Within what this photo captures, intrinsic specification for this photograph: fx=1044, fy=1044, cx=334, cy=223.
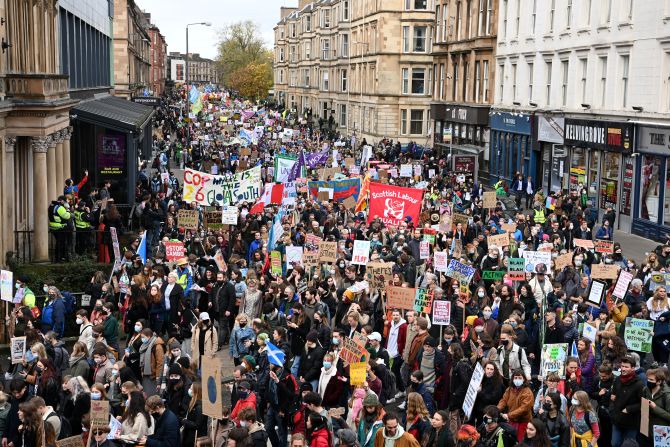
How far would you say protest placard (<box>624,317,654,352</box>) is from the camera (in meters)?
15.2

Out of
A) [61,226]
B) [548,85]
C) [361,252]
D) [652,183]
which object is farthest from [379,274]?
[548,85]

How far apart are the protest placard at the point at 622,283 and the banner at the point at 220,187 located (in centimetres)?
1225

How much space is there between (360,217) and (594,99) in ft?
46.3

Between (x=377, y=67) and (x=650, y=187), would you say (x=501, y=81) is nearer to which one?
(x=650, y=187)

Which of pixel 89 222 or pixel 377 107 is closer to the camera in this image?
pixel 89 222

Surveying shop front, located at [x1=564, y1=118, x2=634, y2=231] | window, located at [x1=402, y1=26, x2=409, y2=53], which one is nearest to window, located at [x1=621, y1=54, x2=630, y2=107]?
shop front, located at [x1=564, y1=118, x2=634, y2=231]

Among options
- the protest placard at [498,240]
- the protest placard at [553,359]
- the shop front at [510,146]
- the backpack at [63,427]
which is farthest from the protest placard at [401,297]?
the shop front at [510,146]

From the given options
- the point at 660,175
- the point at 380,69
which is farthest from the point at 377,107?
the point at 660,175

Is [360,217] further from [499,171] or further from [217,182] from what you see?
[499,171]

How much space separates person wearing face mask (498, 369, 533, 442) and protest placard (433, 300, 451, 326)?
12.2 ft

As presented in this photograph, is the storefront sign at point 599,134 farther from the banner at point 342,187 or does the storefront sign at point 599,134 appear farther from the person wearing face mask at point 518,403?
the person wearing face mask at point 518,403

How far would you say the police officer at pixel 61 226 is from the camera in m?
23.5

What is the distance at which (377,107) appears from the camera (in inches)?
2955

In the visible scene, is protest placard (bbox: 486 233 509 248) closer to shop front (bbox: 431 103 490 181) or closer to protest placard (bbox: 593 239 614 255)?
protest placard (bbox: 593 239 614 255)
